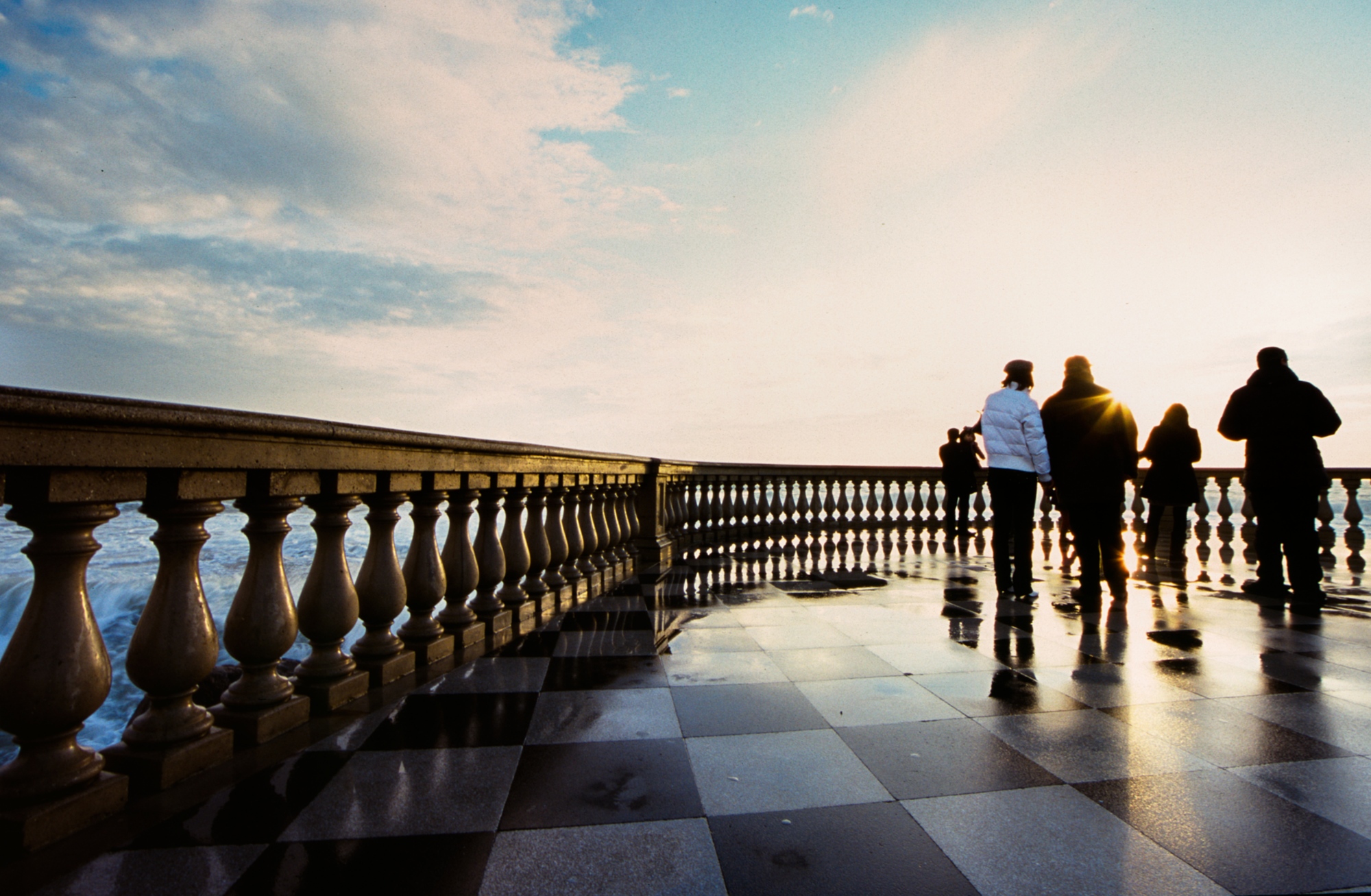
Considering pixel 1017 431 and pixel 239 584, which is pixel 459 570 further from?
pixel 1017 431

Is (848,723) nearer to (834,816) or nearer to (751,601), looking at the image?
(834,816)

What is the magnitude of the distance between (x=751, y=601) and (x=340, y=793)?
370cm

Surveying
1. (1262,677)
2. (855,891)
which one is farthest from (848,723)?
(1262,677)

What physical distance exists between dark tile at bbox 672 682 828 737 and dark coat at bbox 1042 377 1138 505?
12.2ft

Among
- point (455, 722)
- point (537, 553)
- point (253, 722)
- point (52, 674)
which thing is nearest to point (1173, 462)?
point (537, 553)

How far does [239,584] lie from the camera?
236 centimetres

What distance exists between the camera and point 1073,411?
5516 millimetres

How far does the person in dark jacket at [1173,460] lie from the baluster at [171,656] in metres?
8.66

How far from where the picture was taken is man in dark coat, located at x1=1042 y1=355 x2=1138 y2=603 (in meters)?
5.40

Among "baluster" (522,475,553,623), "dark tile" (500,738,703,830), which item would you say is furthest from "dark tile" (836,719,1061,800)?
"baluster" (522,475,553,623)

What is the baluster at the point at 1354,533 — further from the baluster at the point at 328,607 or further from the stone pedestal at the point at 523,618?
the baluster at the point at 328,607

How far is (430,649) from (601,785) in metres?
1.58

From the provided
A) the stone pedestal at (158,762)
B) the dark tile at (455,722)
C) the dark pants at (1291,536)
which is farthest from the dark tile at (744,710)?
the dark pants at (1291,536)

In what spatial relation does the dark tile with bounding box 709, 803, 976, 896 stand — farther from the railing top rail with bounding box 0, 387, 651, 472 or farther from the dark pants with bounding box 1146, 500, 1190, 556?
the dark pants with bounding box 1146, 500, 1190, 556
